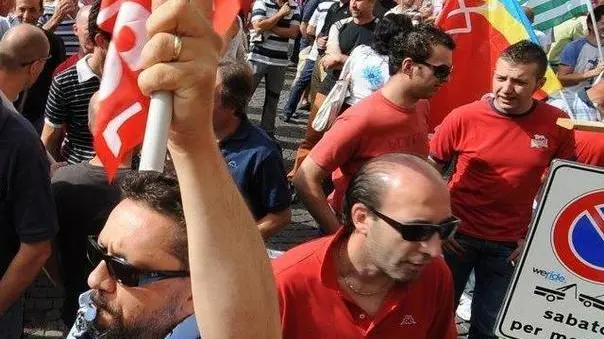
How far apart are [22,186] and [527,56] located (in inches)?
95.3

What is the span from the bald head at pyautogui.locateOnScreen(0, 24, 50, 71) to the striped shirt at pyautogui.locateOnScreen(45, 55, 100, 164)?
257 millimetres

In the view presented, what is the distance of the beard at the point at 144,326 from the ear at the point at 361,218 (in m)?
0.70

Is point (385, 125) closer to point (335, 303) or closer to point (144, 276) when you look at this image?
point (335, 303)

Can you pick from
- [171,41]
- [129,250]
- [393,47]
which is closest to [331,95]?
[393,47]

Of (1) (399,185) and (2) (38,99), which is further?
(2) (38,99)

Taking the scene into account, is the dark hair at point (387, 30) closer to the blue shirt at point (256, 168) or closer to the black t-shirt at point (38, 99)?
the black t-shirt at point (38, 99)

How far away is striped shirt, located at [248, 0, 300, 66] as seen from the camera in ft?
27.1

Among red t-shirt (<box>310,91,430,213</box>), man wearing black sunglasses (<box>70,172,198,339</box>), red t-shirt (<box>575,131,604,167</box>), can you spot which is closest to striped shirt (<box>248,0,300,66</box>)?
red t-shirt (<box>575,131,604,167</box>)

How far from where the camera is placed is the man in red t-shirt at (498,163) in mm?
3918

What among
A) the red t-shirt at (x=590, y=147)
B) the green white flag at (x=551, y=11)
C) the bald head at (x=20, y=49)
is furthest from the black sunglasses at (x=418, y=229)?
the green white flag at (x=551, y=11)

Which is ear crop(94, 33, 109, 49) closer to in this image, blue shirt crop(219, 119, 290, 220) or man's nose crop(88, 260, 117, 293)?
blue shirt crop(219, 119, 290, 220)

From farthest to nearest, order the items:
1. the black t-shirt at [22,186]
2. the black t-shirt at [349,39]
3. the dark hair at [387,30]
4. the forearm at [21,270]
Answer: the black t-shirt at [349,39]
the dark hair at [387,30]
the forearm at [21,270]
the black t-shirt at [22,186]

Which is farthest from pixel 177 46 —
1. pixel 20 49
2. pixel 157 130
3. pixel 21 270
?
pixel 20 49

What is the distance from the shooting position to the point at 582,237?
2.55 meters
